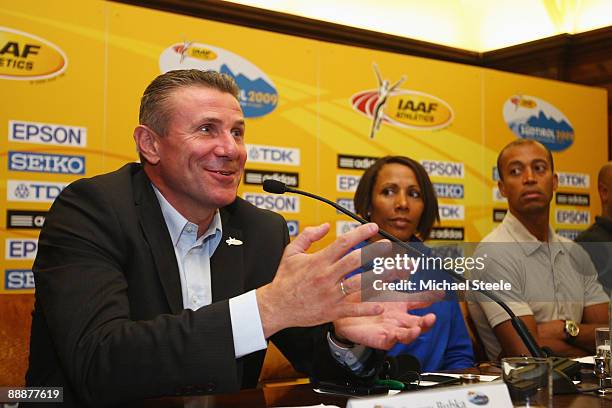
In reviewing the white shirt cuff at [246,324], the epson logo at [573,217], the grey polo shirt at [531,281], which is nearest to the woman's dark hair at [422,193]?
the grey polo shirt at [531,281]

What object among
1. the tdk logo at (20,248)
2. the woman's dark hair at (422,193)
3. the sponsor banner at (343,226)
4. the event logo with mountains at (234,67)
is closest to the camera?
the woman's dark hair at (422,193)

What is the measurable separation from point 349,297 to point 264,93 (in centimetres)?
320

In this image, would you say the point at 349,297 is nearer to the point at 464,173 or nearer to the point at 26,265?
the point at 26,265

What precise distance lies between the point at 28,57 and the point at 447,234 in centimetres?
308

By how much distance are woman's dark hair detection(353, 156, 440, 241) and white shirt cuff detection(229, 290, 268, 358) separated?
1.84m

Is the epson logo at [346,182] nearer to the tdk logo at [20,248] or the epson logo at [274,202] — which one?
the epson logo at [274,202]

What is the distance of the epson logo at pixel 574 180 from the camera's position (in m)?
6.01

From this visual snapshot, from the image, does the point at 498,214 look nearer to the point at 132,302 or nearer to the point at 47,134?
the point at 47,134

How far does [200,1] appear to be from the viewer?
5.24m

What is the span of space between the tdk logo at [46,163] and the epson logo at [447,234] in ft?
8.45

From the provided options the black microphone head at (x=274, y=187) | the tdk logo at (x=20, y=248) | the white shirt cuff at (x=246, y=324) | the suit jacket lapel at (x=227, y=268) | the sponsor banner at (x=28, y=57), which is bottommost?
the white shirt cuff at (x=246, y=324)

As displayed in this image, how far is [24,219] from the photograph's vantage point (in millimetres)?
3744

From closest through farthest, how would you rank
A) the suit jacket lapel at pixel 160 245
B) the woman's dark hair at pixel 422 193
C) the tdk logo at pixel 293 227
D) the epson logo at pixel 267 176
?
the suit jacket lapel at pixel 160 245 < the woman's dark hair at pixel 422 193 < the epson logo at pixel 267 176 < the tdk logo at pixel 293 227

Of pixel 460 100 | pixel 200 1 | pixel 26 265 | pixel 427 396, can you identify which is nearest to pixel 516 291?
pixel 427 396
